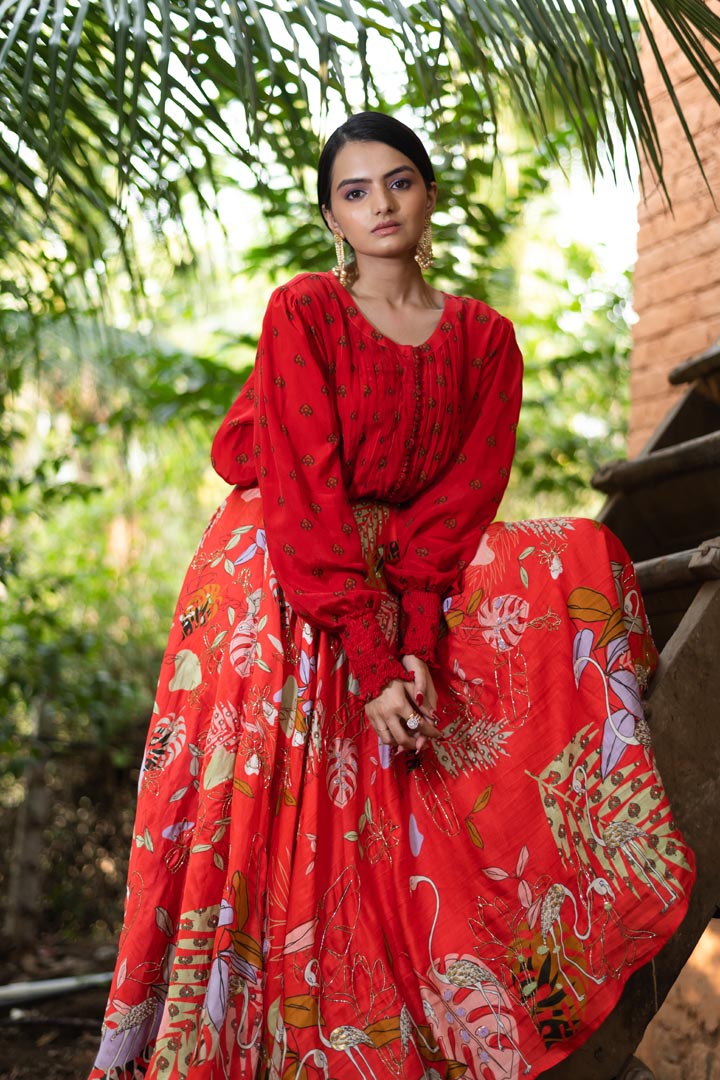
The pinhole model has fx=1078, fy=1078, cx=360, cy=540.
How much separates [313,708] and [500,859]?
0.33 meters

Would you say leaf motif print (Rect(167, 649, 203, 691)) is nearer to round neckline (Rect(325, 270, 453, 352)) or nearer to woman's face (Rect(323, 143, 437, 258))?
round neckline (Rect(325, 270, 453, 352))

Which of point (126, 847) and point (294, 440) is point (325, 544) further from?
point (126, 847)

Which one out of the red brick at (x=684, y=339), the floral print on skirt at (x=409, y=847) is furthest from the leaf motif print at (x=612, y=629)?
the red brick at (x=684, y=339)

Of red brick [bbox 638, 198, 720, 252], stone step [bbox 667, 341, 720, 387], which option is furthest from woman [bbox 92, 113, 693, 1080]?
red brick [bbox 638, 198, 720, 252]

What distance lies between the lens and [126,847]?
15.7ft

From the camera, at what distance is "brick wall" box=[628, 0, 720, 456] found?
264 centimetres

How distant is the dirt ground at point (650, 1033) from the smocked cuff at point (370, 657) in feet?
4.72

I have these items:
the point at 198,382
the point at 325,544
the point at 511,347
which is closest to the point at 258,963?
the point at 325,544

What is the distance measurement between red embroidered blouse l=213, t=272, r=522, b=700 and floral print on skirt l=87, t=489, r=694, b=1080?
0.21ft

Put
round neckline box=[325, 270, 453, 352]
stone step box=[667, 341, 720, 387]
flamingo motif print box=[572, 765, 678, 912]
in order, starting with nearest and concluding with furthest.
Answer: flamingo motif print box=[572, 765, 678, 912], round neckline box=[325, 270, 453, 352], stone step box=[667, 341, 720, 387]

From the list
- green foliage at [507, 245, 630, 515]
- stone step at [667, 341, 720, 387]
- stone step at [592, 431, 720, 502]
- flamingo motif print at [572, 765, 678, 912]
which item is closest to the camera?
flamingo motif print at [572, 765, 678, 912]

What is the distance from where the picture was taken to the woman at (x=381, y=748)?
55.7 inches

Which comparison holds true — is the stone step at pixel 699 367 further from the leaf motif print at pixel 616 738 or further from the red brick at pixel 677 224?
the leaf motif print at pixel 616 738

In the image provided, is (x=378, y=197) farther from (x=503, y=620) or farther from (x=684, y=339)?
(x=684, y=339)
